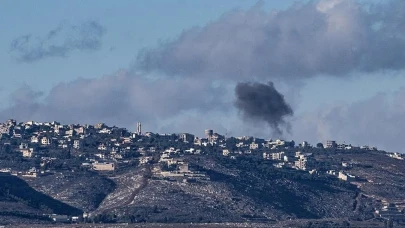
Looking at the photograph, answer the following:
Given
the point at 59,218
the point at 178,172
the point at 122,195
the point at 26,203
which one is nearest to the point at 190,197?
the point at 122,195

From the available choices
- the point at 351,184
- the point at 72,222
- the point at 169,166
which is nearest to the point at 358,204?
the point at 351,184

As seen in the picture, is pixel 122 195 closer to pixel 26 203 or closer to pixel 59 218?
pixel 26 203

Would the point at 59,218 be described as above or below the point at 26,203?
below

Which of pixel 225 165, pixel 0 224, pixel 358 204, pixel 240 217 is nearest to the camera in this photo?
pixel 0 224

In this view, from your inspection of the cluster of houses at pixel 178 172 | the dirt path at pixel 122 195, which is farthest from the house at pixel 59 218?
the cluster of houses at pixel 178 172

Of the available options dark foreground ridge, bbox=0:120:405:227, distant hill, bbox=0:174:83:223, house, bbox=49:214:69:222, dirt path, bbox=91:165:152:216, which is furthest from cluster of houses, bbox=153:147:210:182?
house, bbox=49:214:69:222

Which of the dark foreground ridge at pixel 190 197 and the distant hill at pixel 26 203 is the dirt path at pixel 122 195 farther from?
the distant hill at pixel 26 203

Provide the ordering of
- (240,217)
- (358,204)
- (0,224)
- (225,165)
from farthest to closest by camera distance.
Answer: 1. (225,165)
2. (358,204)
3. (240,217)
4. (0,224)

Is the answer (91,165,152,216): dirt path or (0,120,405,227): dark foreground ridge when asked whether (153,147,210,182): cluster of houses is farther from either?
(91,165,152,216): dirt path

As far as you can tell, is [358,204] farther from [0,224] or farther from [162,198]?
[0,224]

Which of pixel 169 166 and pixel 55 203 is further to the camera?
pixel 169 166

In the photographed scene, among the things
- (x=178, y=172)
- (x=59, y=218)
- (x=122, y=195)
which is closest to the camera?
(x=59, y=218)
